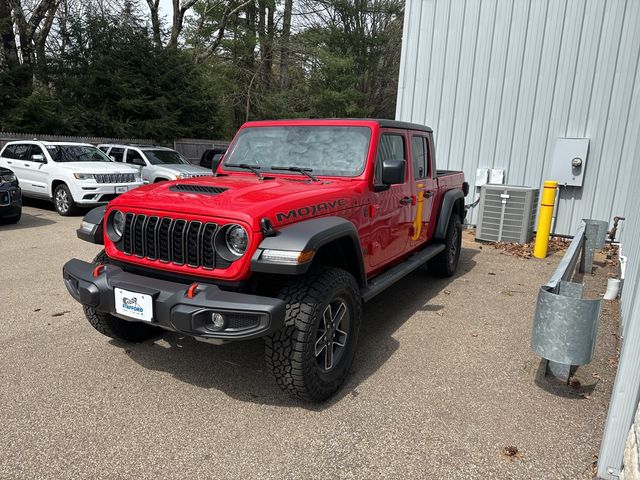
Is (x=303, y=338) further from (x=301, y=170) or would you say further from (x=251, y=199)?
(x=301, y=170)

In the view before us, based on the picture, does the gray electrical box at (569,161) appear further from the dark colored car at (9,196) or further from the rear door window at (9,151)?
the rear door window at (9,151)

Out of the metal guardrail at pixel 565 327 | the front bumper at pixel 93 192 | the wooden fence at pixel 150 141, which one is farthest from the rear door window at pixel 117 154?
the metal guardrail at pixel 565 327

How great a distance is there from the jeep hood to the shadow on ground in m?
1.23

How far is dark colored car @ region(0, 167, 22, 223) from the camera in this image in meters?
8.88

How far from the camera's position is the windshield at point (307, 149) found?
160 inches

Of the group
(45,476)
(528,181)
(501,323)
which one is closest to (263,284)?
(45,476)

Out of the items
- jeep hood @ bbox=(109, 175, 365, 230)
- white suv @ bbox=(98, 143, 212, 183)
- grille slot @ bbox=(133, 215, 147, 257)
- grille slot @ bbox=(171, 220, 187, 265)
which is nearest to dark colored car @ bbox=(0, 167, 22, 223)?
white suv @ bbox=(98, 143, 212, 183)

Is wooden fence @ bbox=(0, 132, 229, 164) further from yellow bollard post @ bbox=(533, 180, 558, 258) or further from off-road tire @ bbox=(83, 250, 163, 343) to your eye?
yellow bollard post @ bbox=(533, 180, 558, 258)

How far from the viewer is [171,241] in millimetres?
3094

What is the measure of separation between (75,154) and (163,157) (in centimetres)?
229

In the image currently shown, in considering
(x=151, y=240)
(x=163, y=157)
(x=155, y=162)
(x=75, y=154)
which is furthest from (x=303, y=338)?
(x=163, y=157)

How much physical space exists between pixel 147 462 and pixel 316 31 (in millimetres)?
26969

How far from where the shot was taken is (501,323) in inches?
190

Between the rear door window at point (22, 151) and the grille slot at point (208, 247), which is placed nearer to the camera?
the grille slot at point (208, 247)
